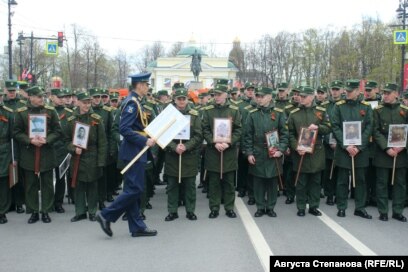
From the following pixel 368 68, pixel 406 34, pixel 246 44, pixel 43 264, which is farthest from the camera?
pixel 246 44

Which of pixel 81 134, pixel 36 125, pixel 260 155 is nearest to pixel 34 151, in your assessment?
pixel 36 125

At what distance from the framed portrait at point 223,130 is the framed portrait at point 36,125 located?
2891mm

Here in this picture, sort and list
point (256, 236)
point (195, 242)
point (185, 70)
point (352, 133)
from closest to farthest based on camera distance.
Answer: point (195, 242) < point (256, 236) < point (352, 133) < point (185, 70)

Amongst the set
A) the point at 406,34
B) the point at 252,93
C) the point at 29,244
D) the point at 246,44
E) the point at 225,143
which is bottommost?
the point at 29,244

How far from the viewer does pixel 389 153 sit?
805 cm

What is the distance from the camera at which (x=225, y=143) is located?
27.1 ft

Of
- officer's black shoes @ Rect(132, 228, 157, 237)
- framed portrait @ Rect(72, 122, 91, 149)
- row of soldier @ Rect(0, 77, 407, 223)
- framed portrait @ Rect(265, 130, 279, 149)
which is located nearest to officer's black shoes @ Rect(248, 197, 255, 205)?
row of soldier @ Rect(0, 77, 407, 223)

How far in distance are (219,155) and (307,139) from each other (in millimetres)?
1550

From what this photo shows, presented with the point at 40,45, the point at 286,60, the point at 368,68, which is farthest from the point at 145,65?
the point at 368,68

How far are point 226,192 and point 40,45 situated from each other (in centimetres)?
6990

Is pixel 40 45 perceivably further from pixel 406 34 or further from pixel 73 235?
pixel 73 235

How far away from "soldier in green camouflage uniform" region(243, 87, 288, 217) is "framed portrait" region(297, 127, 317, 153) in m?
0.28

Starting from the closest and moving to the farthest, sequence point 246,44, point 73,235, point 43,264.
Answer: point 43,264 → point 73,235 → point 246,44

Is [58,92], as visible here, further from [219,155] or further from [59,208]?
[219,155]
